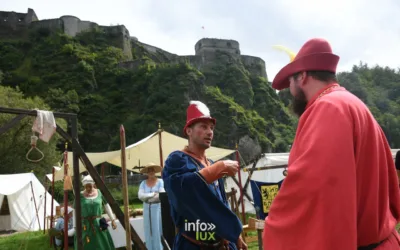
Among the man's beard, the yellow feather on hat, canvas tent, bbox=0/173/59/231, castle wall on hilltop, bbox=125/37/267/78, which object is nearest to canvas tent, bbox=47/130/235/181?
canvas tent, bbox=0/173/59/231

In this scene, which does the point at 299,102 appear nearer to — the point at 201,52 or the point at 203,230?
the point at 203,230

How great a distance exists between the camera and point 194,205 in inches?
91.2

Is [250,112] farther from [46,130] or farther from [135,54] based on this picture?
[46,130]

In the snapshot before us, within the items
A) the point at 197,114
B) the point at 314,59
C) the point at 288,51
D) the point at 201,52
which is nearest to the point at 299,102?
the point at 314,59

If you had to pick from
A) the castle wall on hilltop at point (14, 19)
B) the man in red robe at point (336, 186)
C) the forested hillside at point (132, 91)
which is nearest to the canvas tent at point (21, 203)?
the man in red robe at point (336, 186)

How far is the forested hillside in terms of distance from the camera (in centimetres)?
4312

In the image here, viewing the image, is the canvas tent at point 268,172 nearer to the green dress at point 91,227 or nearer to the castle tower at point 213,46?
the green dress at point 91,227

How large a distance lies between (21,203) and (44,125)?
40.5ft

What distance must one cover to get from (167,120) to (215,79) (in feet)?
61.0

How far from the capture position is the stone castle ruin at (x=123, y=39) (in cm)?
A: 5619

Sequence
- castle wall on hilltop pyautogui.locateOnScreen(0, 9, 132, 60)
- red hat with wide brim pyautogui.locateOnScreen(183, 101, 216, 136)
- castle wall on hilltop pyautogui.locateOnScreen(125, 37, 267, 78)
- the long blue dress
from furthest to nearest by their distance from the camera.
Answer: castle wall on hilltop pyautogui.locateOnScreen(125, 37, 267, 78), castle wall on hilltop pyautogui.locateOnScreen(0, 9, 132, 60), the long blue dress, red hat with wide brim pyautogui.locateOnScreen(183, 101, 216, 136)

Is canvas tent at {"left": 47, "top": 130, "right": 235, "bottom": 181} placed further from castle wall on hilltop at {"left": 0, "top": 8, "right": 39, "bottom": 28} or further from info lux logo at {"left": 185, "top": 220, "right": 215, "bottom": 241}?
castle wall on hilltop at {"left": 0, "top": 8, "right": 39, "bottom": 28}

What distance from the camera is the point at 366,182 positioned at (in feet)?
4.40

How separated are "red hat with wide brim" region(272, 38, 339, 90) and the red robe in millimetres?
162
